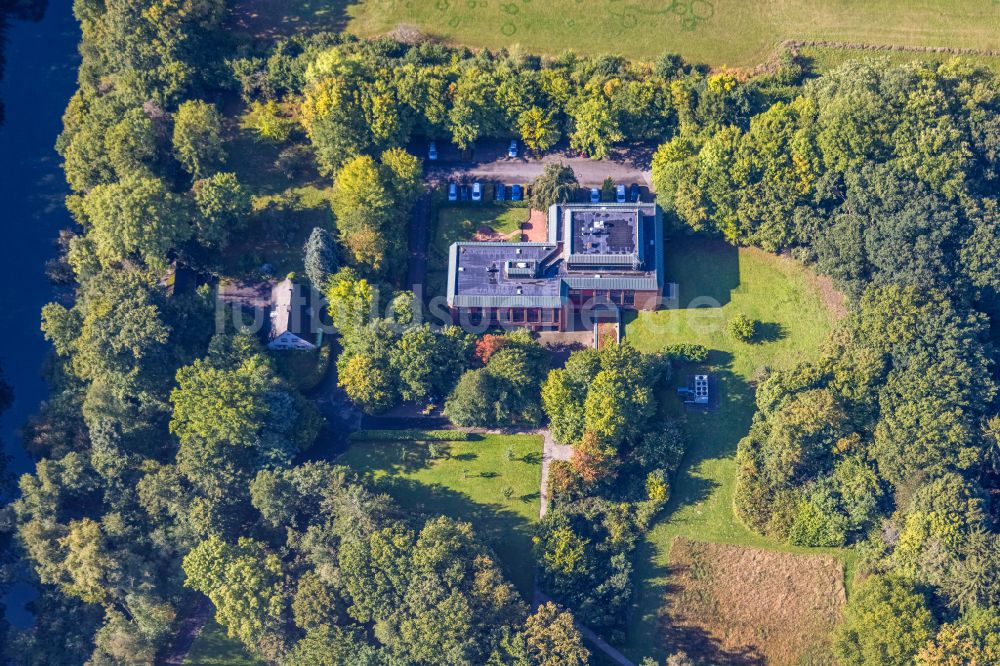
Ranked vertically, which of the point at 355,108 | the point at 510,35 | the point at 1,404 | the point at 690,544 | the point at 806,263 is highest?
the point at 510,35

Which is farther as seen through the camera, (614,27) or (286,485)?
(614,27)

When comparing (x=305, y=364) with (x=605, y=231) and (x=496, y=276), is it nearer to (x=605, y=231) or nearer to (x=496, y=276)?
(x=496, y=276)

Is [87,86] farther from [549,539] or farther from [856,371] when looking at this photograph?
[856,371]

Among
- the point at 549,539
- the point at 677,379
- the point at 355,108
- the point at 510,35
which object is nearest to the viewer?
the point at 549,539

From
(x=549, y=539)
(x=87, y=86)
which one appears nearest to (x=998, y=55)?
(x=549, y=539)

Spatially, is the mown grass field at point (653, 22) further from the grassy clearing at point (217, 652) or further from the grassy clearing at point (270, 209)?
the grassy clearing at point (217, 652)


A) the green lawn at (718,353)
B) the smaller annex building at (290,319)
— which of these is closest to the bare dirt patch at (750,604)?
the green lawn at (718,353)

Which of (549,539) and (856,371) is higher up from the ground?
(856,371)
